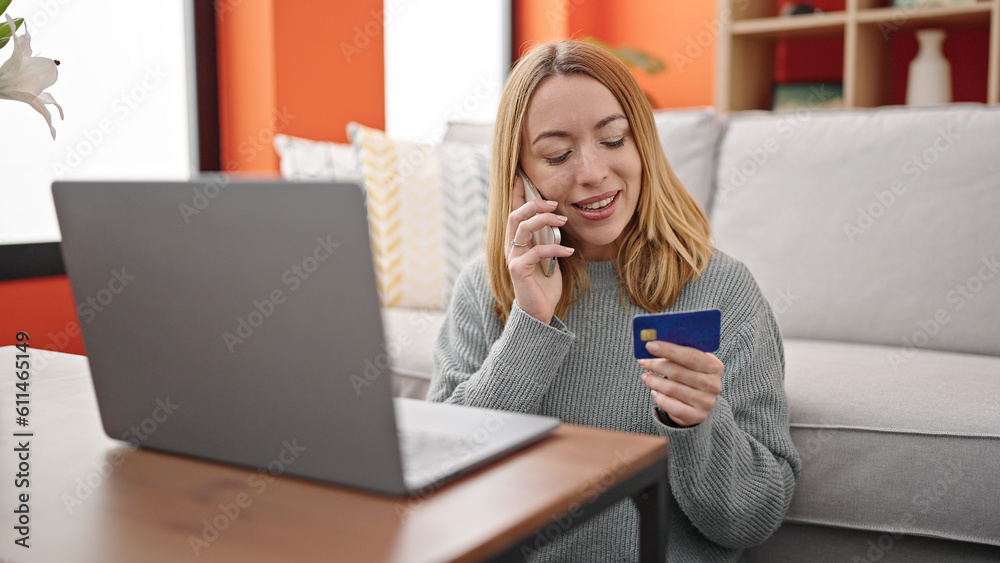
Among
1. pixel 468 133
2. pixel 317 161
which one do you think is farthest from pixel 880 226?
pixel 317 161

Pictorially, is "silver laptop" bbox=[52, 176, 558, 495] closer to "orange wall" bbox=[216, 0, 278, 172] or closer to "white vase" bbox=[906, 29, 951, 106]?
"orange wall" bbox=[216, 0, 278, 172]

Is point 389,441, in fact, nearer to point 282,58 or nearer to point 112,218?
point 112,218

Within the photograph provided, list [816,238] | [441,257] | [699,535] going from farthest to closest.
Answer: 1. [441,257]
2. [816,238]
3. [699,535]

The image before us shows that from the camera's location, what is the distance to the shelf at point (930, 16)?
8.89ft

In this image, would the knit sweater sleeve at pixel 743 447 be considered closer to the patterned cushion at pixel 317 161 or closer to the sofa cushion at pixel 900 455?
the sofa cushion at pixel 900 455

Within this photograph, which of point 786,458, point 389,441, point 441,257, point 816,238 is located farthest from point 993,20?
point 389,441

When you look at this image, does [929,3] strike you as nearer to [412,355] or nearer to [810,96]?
[810,96]

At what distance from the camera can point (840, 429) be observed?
128cm

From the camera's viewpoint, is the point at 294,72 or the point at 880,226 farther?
the point at 294,72

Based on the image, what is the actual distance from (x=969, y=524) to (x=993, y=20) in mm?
2024

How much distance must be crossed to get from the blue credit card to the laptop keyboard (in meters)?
0.17

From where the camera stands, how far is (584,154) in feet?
3.75

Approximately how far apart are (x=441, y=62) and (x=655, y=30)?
105 cm

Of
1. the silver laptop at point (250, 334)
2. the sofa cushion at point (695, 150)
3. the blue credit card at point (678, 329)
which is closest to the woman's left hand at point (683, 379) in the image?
the blue credit card at point (678, 329)
